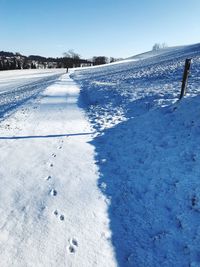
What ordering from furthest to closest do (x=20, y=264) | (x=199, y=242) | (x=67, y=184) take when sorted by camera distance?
1. (x=67, y=184)
2. (x=199, y=242)
3. (x=20, y=264)

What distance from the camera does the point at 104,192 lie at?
19.9ft

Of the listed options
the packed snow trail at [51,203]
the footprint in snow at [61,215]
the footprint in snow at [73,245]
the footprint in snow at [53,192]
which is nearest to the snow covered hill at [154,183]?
the packed snow trail at [51,203]

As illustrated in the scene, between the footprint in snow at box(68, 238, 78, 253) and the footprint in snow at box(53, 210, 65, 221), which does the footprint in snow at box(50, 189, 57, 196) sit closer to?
the footprint in snow at box(53, 210, 65, 221)

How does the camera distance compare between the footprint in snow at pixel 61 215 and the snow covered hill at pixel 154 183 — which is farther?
the footprint in snow at pixel 61 215

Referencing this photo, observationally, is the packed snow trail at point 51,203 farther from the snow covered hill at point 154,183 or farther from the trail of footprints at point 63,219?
the snow covered hill at point 154,183

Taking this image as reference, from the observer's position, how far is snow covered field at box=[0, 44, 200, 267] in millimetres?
4383

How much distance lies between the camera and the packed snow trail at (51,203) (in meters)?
4.34

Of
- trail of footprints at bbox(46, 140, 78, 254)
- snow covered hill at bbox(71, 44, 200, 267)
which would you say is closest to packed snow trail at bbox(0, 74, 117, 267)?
trail of footprints at bbox(46, 140, 78, 254)

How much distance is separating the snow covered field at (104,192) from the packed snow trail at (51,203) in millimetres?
18

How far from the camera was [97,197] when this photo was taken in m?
5.89

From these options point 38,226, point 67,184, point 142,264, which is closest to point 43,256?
point 38,226

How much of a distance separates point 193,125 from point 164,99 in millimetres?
5009

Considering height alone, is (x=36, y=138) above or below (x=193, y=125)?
below

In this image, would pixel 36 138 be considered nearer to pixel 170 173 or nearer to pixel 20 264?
pixel 170 173
